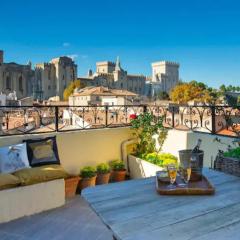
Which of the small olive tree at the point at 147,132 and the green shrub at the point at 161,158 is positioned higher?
the small olive tree at the point at 147,132

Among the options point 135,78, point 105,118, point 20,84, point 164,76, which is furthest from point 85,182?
point 164,76

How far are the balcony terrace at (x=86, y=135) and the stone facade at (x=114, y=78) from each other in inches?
2353

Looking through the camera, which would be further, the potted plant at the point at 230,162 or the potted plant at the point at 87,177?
the potted plant at the point at 87,177

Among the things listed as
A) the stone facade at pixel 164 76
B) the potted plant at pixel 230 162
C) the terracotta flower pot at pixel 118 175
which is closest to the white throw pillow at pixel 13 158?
the terracotta flower pot at pixel 118 175

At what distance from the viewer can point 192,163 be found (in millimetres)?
1750

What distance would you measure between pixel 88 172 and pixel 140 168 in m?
0.81

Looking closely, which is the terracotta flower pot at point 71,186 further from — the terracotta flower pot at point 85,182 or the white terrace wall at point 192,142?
the white terrace wall at point 192,142

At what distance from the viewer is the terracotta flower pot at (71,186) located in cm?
386

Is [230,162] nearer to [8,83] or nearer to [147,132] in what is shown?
[147,132]

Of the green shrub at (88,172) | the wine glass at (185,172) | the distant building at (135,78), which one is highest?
the distant building at (135,78)

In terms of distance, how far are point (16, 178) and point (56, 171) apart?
0.46 metres

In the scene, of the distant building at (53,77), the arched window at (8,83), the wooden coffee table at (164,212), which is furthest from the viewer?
the distant building at (53,77)

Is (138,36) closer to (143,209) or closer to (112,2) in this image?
(112,2)

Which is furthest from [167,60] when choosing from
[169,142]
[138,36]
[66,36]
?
[169,142]
